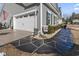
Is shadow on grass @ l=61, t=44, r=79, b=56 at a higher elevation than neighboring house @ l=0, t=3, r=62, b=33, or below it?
below

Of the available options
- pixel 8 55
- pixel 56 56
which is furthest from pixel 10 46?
pixel 56 56

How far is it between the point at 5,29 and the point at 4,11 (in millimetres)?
216

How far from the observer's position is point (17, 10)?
3039 millimetres

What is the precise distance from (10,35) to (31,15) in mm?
355

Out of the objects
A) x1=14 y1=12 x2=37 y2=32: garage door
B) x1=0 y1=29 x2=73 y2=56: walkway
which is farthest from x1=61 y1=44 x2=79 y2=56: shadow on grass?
x1=14 y1=12 x2=37 y2=32: garage door

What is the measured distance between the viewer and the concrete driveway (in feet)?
9.98

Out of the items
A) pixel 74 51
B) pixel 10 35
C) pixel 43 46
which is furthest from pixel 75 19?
pixel 10 35

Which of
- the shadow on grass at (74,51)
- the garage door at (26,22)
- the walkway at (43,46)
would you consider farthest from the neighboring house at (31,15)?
the shadow on grass at (74,51)

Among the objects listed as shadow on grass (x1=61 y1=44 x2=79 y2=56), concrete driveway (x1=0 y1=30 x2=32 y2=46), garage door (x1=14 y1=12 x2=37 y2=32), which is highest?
garage door (x1=14 y1=12 x2=37 y2=32)

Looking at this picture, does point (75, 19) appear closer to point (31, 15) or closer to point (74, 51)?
point (74, 51)

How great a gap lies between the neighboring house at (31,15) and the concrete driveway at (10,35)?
50 millimetres

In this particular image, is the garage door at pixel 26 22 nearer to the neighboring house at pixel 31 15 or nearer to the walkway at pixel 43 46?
the neighboring house at pixel 31 15

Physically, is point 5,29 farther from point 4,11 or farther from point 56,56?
point 56,56

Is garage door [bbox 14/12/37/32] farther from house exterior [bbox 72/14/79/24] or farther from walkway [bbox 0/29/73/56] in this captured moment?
house exterior [bbox 72/14/79/24]
